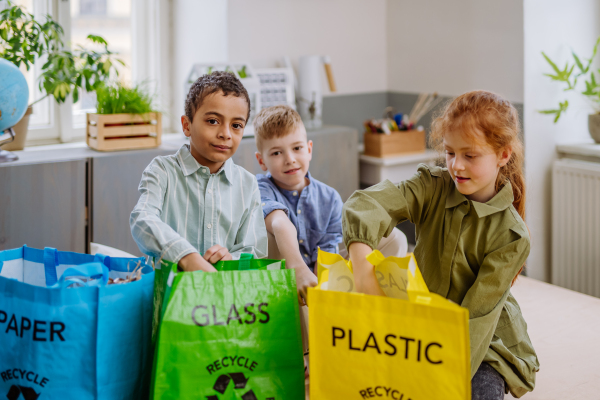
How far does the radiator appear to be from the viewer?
2600mm

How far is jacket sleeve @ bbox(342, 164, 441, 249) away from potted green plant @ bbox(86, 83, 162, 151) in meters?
1.27

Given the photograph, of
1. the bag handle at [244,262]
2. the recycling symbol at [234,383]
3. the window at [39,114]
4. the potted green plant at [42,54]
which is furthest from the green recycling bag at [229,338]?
the window at [39,114]

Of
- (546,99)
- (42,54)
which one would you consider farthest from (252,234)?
(546,99)

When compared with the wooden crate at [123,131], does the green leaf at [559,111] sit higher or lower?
higher

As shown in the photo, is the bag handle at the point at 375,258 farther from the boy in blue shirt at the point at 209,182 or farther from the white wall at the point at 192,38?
the white wall at the point at 192,38

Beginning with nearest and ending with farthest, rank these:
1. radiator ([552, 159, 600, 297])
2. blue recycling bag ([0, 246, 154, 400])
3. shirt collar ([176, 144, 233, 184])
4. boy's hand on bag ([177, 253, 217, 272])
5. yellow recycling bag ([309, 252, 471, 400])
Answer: yellow recycling bag ([309, 252, 471, 400])
blue recycling bag ([0, 246, 154, 400])
boy's hand on bag ([177, 253, 217, 272])
shirt collar ([176, 144, 233, 184])
radiator ([552, 159, 600, 297])

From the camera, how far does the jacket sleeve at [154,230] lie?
1.26 metres

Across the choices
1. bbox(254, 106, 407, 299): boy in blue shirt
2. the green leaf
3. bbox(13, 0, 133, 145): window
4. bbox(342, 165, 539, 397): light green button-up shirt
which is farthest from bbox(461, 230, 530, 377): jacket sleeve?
bbox(13, 0, 133, 145): window

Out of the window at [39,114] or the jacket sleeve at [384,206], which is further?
the window at [39,114]

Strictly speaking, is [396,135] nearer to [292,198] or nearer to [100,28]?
[292,198]

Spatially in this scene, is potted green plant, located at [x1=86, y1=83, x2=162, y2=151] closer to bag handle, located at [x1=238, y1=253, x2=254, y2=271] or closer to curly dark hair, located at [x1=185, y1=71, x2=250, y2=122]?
curly dark hair, located at [x1=185, y1=71, x2=250, y2=122]

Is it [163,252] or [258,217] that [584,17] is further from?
[163,252]

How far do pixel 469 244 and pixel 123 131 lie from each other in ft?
4.80

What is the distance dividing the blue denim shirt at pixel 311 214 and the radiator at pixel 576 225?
1.29m
